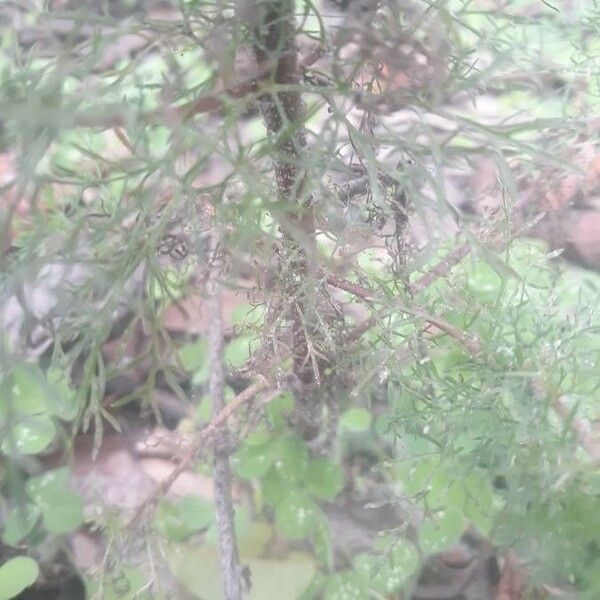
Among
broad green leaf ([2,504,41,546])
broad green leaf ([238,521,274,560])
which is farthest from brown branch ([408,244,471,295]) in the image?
broad green leaf ([2,504,41,546])

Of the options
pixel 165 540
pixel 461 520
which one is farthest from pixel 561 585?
pixel 165 540

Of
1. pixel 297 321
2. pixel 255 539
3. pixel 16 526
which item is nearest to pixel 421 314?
pixel 297 321

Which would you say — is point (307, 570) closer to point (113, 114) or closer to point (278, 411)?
point (278, 411)

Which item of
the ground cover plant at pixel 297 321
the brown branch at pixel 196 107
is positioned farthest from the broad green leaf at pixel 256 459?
the brown branch at pixel 196 107

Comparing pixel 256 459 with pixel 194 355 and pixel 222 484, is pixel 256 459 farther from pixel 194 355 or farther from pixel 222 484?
pixel 194 355

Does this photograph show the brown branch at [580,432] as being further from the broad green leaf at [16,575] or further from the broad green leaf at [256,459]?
the broad green leaf at [16,575]
